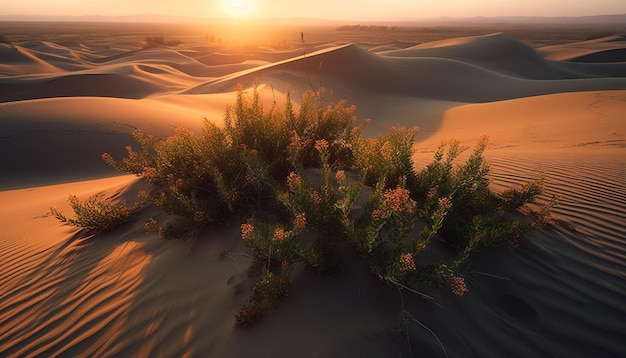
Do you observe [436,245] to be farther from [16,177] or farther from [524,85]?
[524,85]

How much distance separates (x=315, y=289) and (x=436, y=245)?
125cm

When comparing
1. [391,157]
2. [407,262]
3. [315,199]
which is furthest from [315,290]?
[391,157]

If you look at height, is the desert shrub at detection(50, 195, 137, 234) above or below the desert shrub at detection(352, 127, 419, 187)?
below

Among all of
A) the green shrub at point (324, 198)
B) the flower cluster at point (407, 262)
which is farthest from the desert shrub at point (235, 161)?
the flower cluster at point (407, 262)

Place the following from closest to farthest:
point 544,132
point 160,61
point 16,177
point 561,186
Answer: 1. point 561,186
2. point 16,177
3. point 544,132
4. point 160,61

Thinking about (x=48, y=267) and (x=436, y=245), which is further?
(x=48, y=267)

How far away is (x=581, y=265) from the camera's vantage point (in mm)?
2830

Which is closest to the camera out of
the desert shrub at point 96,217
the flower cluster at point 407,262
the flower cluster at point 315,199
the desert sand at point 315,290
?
the flower cluster at point 407,262

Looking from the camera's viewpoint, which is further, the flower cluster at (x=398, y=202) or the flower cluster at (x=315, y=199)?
the flower cluster at (x=315, y=199)

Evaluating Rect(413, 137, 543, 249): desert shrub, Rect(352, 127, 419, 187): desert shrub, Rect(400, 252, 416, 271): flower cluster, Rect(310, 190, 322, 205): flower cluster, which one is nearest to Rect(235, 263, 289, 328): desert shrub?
Rect(310, 190, 322, 205): flower cluster

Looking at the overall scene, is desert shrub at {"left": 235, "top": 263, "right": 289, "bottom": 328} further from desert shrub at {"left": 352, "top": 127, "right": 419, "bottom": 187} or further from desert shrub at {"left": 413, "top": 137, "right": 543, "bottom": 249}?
desert shrub at {"left": 352, "top": 127, "right": 419, "bottom": 187}

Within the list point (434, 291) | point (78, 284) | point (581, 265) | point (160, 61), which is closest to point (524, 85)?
point (581, 265)

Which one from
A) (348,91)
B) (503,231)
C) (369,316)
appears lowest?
(348,91)

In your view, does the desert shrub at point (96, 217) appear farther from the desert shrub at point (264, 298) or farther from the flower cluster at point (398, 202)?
the flower cluster at point (398, 202)
